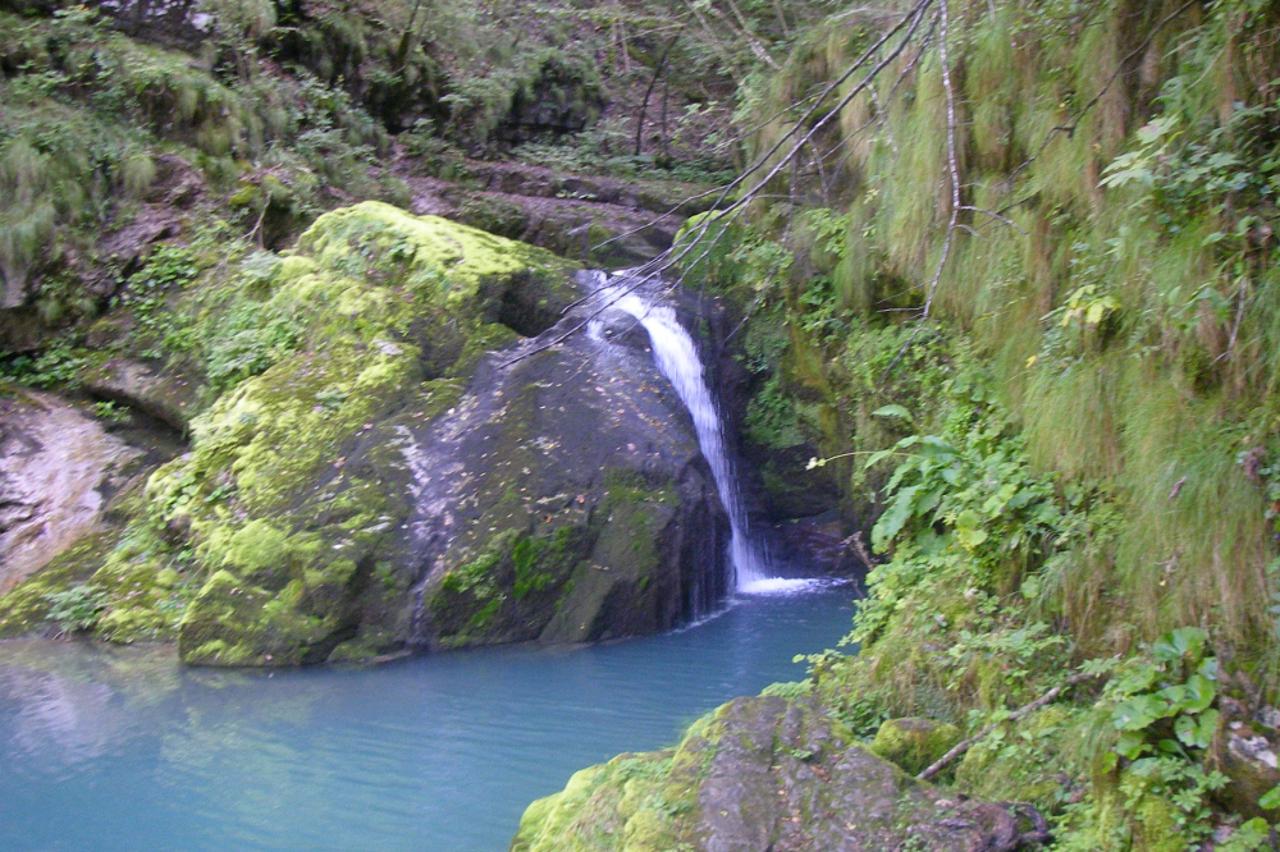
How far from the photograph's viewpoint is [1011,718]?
3.92 m

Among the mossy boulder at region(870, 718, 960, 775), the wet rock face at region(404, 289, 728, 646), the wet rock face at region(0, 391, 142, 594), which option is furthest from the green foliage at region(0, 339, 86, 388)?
the mossy boulder at region(870, 718, 960, 775)

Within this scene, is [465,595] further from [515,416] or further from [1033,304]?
[1033,304]

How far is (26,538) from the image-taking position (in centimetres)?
906

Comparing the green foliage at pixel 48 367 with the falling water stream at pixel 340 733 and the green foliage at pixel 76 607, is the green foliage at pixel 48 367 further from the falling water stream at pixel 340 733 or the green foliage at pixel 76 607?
the falling water stream at pixel 340 733

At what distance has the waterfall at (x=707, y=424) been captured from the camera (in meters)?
9.95

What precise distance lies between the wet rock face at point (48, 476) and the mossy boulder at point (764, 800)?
7187mm

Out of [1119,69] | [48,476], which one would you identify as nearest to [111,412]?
[48,476]

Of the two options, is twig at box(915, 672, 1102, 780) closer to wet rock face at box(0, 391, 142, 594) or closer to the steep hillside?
the steep hillside

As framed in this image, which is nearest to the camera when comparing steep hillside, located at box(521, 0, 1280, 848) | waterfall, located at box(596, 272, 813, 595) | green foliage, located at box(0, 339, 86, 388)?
steep hillside, located at box(521, 0, 1280, 848)

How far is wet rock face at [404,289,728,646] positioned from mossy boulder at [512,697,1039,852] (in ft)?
12.5

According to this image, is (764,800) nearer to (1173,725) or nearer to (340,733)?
(1173,725)

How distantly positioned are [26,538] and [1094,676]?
30.2 ft

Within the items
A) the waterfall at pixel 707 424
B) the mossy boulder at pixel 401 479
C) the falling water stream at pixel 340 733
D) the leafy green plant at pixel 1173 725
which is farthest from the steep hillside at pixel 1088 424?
the waterfall at pixel 707 424

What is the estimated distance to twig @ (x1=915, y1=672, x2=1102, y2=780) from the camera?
12.6 ft
